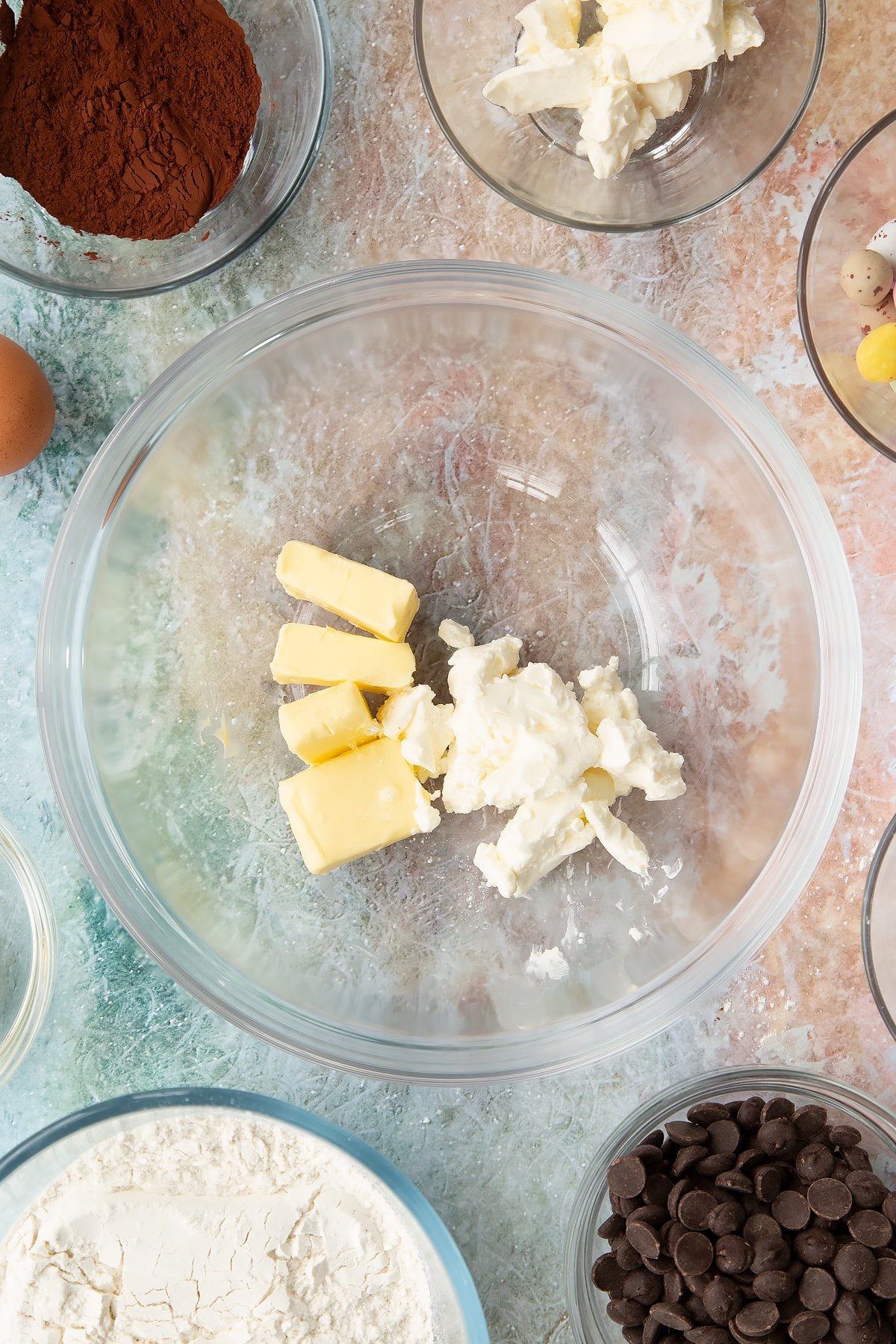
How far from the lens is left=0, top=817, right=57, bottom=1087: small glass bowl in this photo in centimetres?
135

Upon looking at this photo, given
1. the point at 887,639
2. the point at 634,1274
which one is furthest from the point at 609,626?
the point at 634,1274

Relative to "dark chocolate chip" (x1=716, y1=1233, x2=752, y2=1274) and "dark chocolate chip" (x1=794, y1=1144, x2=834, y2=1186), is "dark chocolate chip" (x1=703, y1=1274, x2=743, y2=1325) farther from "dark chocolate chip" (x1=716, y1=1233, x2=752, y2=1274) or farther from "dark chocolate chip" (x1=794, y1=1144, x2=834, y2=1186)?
"dark chocolate chip" (x1=794, y1=1144, x2=834, y2=1186)

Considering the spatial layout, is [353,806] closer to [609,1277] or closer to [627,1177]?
[627,1177]

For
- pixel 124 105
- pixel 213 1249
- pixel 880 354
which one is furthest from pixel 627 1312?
pixel 124 105

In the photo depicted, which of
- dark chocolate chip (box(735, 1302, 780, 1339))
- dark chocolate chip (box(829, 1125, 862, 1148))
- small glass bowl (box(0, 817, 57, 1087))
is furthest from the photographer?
small glass bowl (box(0, 817, 57, 1087))

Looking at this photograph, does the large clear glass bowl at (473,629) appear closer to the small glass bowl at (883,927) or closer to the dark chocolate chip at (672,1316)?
the small glass bowl at (883,927)

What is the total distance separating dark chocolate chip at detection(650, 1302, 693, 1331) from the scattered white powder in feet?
1.36

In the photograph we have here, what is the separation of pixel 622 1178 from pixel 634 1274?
0.44 feet

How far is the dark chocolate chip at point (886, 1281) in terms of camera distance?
3.75 ft

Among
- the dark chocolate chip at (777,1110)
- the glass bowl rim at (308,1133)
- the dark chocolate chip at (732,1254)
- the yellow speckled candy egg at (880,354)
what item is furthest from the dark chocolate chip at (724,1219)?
the yellow speckled candy egg at (880,354)

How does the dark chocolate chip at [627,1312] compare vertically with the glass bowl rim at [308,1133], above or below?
below

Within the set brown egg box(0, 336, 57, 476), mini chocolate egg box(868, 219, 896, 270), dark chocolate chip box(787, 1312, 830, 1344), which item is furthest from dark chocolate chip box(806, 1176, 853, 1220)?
brown egg box(0, 336, 57, 476)

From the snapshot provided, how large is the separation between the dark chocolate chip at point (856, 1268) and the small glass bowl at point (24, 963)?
A: 1129 millimetres

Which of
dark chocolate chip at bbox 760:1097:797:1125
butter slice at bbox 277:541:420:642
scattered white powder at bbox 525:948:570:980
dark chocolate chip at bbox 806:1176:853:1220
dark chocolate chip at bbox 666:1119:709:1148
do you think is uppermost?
butter slice at bbox 277:541:420:642
